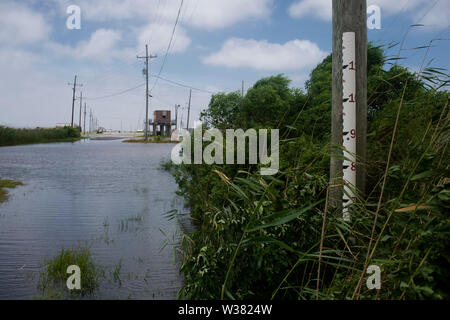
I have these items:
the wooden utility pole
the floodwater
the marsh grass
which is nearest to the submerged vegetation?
the wooden utility pole

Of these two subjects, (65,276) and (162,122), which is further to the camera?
(162,122)

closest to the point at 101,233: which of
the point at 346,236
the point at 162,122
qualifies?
the point at 346,236

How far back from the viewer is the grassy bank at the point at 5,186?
923 centimetres

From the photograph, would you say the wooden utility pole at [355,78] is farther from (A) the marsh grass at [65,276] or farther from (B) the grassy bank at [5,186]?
(B) the grassy bank at [5,186]

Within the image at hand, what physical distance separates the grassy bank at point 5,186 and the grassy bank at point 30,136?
26158mm

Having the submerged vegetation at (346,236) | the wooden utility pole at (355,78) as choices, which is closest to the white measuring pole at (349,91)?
the wooden utility pole at (355,78)

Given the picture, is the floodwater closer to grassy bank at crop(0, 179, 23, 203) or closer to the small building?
grassy bank at crop(0, 179, 23, 203)

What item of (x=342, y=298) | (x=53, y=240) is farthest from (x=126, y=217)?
(x=342, y=298)

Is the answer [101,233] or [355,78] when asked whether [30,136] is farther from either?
[355,78]

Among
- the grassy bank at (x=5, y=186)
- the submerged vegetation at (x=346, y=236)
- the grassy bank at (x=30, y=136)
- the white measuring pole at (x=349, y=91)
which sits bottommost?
the grassy bank at (x=5, y=186)

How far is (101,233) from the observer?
19.6 ft

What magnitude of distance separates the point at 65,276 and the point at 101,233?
6.43 ft

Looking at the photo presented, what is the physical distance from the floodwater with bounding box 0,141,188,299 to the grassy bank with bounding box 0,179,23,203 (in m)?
0.25
